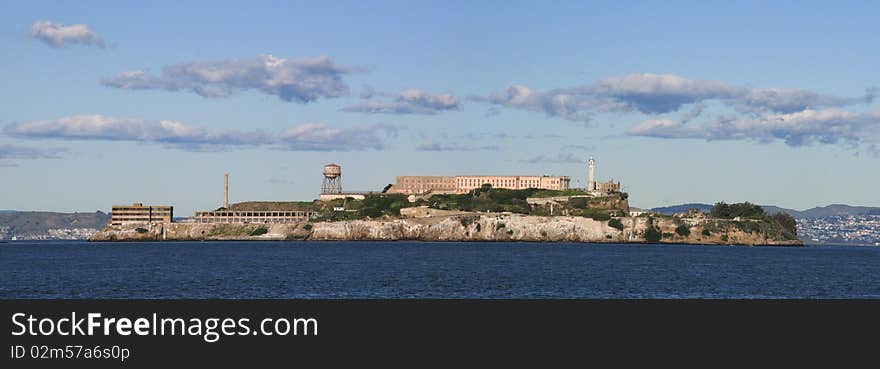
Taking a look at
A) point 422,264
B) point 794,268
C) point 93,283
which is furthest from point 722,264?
point 93,283

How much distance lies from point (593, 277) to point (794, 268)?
38.3 m
